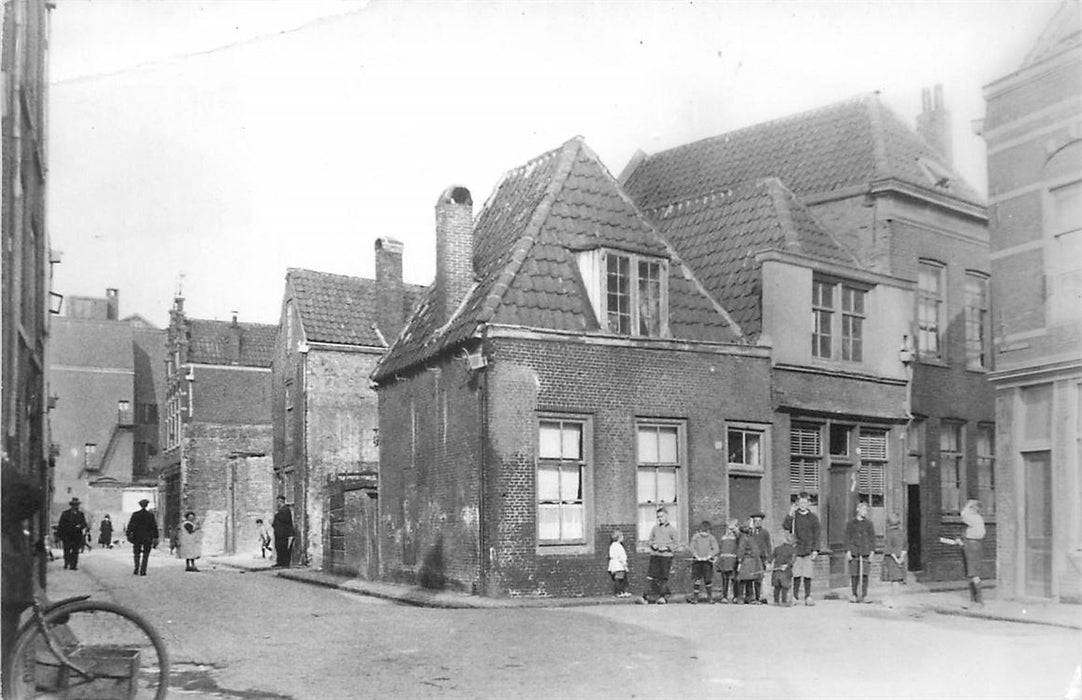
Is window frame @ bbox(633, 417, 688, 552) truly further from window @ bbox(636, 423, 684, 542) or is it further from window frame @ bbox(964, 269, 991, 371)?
window frame @ bbox(964, 269, 991, 371)

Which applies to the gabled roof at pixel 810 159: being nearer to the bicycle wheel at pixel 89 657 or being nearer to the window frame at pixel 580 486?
the window frame at pixel 580 486

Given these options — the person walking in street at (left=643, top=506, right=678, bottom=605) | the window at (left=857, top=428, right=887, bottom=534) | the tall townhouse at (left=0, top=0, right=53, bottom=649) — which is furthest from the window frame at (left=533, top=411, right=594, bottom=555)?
the tall townhouse at (left=0, top=0, right=53, bottom=649)

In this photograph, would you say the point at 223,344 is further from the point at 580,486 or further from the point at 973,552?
the point at 973,552

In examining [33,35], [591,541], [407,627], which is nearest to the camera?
[33,35]

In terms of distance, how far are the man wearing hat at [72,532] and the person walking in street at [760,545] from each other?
9.34m

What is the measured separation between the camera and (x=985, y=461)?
20609mm

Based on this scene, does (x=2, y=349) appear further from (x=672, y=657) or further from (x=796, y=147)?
(x=796, y=147)

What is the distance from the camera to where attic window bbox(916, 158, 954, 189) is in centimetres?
2136

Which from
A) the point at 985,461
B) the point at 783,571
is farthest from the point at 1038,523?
the point at 985,461

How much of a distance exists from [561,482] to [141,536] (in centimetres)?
641

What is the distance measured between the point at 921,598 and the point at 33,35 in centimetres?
1451

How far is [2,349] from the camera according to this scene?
25.0 feet

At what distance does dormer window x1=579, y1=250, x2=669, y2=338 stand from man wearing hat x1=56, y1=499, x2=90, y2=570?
25.8 feet

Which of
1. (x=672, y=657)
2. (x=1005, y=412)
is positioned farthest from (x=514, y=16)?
(x=1005, y=412)
